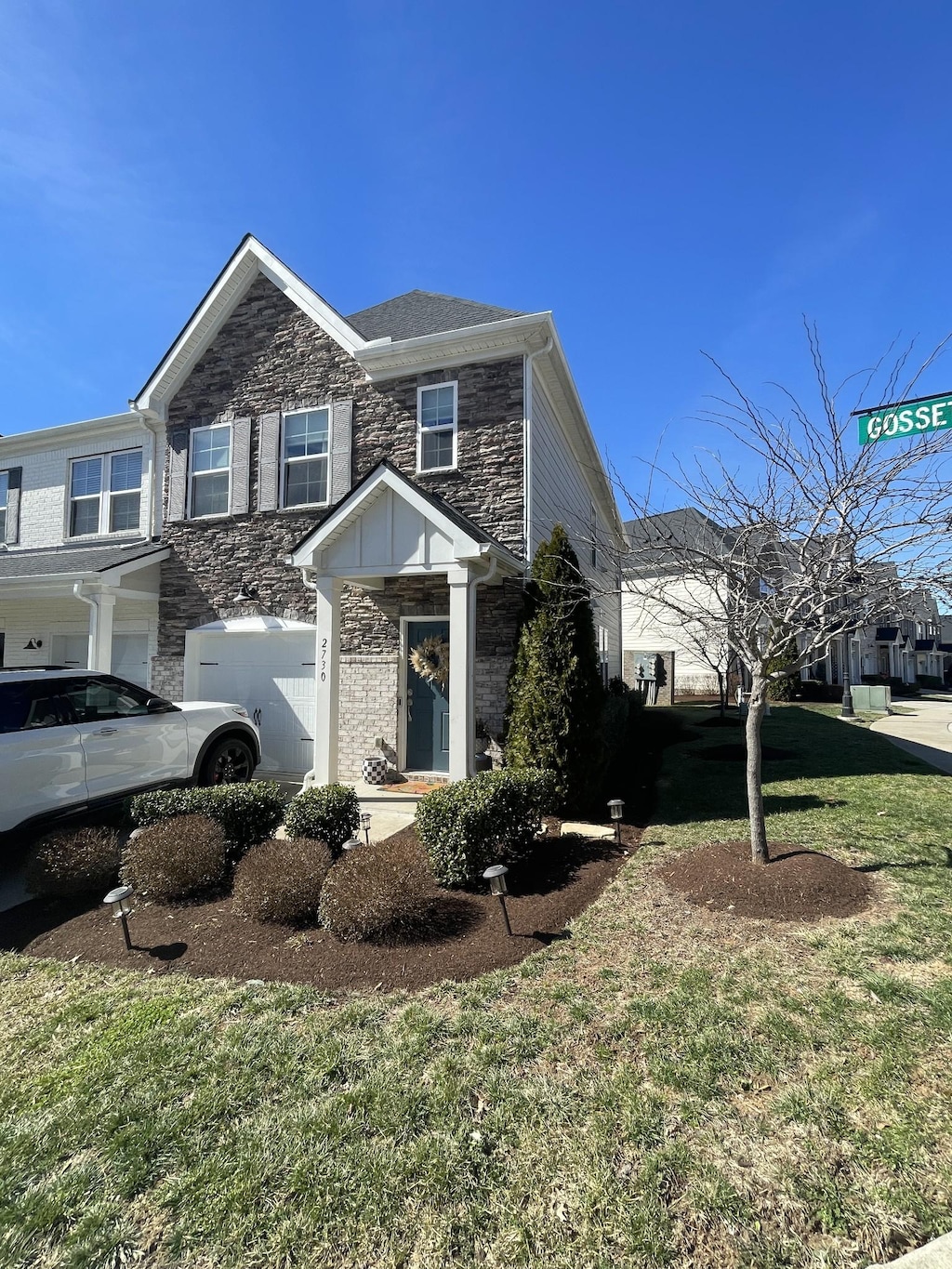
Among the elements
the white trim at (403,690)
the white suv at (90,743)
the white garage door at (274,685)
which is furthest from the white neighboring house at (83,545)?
the white trim at (403,690)

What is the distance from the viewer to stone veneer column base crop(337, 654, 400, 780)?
32.0 ft

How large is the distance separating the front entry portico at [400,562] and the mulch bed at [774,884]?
3.07 m

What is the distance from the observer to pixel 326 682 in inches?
339

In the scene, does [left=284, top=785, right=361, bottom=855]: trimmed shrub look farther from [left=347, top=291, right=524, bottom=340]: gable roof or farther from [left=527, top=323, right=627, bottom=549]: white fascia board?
[left=347, top=291, right=524, bottom=340]: gable roof

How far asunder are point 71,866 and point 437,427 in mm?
7530

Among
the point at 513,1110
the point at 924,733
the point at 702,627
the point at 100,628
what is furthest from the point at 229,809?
the point at 924,733

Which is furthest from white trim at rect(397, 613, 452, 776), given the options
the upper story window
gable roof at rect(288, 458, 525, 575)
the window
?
the window

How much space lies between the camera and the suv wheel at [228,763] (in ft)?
25.1

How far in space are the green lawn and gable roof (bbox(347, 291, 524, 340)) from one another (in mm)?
8990

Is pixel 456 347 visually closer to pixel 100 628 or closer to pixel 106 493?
pixel 100 628

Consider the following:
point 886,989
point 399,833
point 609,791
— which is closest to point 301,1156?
point 886,989

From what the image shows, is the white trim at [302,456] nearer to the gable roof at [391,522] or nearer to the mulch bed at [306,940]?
the gable roof at [391,522]

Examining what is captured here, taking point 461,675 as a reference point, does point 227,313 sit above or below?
above

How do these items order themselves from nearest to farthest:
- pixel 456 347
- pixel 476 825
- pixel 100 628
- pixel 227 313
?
pixel 476 825, pixel 456 347, pixel 100 628, pixel 227 313
